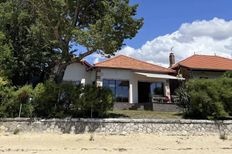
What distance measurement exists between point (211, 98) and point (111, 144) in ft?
31.0

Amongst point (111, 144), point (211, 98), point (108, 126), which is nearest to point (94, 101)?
point (108, 126)

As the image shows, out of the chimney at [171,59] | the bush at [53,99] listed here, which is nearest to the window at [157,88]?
the chimney at [171,59]

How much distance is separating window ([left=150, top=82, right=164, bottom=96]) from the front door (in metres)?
0.49

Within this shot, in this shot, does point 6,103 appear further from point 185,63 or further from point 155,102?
point 185,63

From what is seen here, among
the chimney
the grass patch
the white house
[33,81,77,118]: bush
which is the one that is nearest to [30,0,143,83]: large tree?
[33,81,77,118]: bush

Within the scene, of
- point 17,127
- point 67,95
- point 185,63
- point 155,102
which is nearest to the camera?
point 17,127

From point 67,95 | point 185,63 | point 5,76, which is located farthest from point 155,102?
point 5,76

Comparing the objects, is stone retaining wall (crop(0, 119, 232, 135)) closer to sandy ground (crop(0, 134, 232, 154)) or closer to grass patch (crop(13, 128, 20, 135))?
grass patch (crop(13, 128, 20, 135))

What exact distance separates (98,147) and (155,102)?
643 inches

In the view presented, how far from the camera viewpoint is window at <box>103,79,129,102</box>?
38.7 meters

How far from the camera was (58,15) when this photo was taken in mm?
25953

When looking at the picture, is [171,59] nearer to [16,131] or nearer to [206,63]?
[206,63]

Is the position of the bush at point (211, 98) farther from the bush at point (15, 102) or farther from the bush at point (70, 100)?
the bush at point (15, 102)

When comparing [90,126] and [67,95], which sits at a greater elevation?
[67,95]
